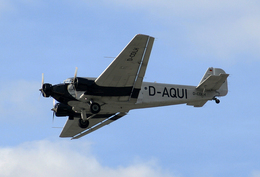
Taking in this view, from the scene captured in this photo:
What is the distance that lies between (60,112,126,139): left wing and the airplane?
3.4 inches

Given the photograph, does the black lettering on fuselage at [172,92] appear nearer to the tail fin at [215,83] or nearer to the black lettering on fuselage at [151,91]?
the black lettering on fuselage at [151,91]

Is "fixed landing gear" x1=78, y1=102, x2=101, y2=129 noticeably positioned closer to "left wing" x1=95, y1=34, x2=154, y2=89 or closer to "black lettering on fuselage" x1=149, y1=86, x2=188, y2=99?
"left wing" x1=95, y1=34, x2=154, y2=89

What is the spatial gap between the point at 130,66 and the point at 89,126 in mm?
10353

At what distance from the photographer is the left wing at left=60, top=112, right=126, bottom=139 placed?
120 feet

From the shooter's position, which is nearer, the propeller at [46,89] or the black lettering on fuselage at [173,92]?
the propeller at [46,89]

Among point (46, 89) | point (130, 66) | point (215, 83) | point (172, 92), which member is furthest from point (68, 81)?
point (215, 83)

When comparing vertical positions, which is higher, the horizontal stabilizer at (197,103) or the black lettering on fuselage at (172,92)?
the black lettering on fuselage at (172,92)

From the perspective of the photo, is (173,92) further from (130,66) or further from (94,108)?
(94,108)

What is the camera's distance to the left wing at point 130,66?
2798 centimetres

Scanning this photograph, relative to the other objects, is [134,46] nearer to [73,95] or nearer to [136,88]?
[136,88]

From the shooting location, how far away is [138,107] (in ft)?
108

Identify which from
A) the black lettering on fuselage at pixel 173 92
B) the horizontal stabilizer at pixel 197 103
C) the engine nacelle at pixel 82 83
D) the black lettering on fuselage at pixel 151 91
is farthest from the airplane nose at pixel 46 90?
the horizontal stabilizer at pixel 197 103

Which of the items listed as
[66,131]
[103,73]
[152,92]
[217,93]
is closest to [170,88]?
[152,92]

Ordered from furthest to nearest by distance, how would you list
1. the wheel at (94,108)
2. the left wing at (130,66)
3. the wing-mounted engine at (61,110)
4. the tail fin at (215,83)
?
1. the wing-mounted engine at (61,110)
2. the tail fin at (215,83)
3. the wheel at (94,108)
4. the left wing at (130,66)
